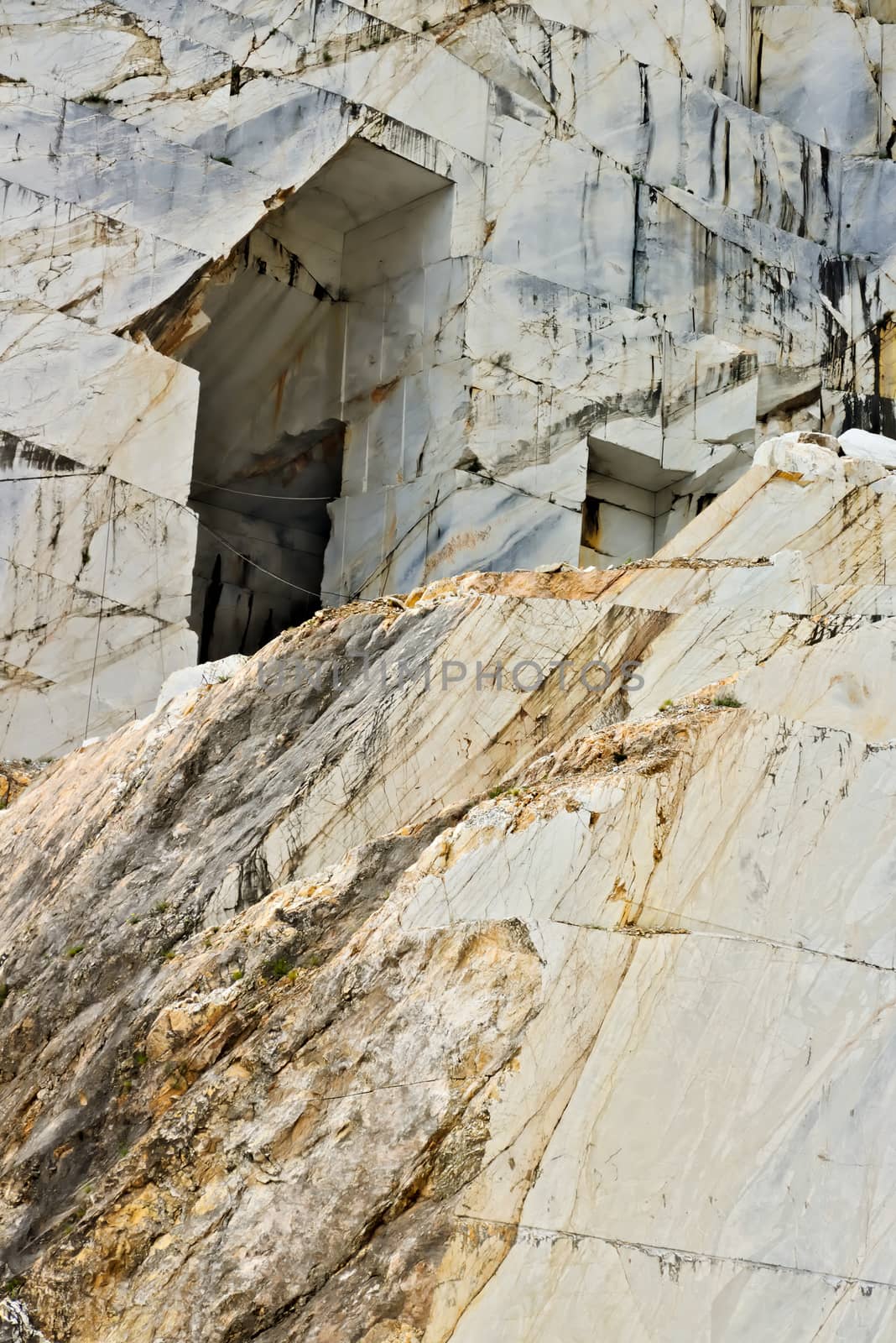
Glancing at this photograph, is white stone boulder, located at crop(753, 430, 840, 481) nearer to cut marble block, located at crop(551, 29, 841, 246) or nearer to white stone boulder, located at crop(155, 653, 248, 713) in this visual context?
white stone boulder, located at crop(155, 653, 248, 713)

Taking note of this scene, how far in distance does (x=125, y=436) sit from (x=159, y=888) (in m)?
6.61

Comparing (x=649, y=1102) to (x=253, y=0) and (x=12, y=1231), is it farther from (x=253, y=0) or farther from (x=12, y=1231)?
(x=253, y=0)

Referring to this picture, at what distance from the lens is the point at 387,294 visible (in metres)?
19.5

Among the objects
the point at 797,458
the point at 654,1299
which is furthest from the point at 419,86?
the point at 654,1299

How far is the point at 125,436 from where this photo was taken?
52.9ft

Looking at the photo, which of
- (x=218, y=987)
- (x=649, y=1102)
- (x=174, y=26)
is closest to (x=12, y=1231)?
(x=218, y=987)

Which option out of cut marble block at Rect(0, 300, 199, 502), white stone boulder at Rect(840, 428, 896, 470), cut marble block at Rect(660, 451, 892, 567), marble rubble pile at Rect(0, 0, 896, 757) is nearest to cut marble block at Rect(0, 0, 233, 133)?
marble rubble pile at Rect(0, 0, 896, 757)

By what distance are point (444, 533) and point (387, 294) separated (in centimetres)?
302

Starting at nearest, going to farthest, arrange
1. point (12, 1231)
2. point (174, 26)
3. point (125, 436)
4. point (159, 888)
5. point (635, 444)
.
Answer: point (12, 1231)
point (159, 888)
point (125, 436)
point (174, 26)
point (635, 444)

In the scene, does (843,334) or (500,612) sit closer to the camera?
(500,612)

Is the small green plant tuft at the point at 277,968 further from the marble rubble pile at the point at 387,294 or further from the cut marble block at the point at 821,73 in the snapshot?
the cut marble block at the point at 821,73

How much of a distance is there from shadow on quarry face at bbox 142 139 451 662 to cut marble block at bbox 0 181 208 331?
2.07 m

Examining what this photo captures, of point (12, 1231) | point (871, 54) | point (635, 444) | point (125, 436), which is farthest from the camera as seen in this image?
point (871, 54)

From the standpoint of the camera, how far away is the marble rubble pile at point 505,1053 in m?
7.98
